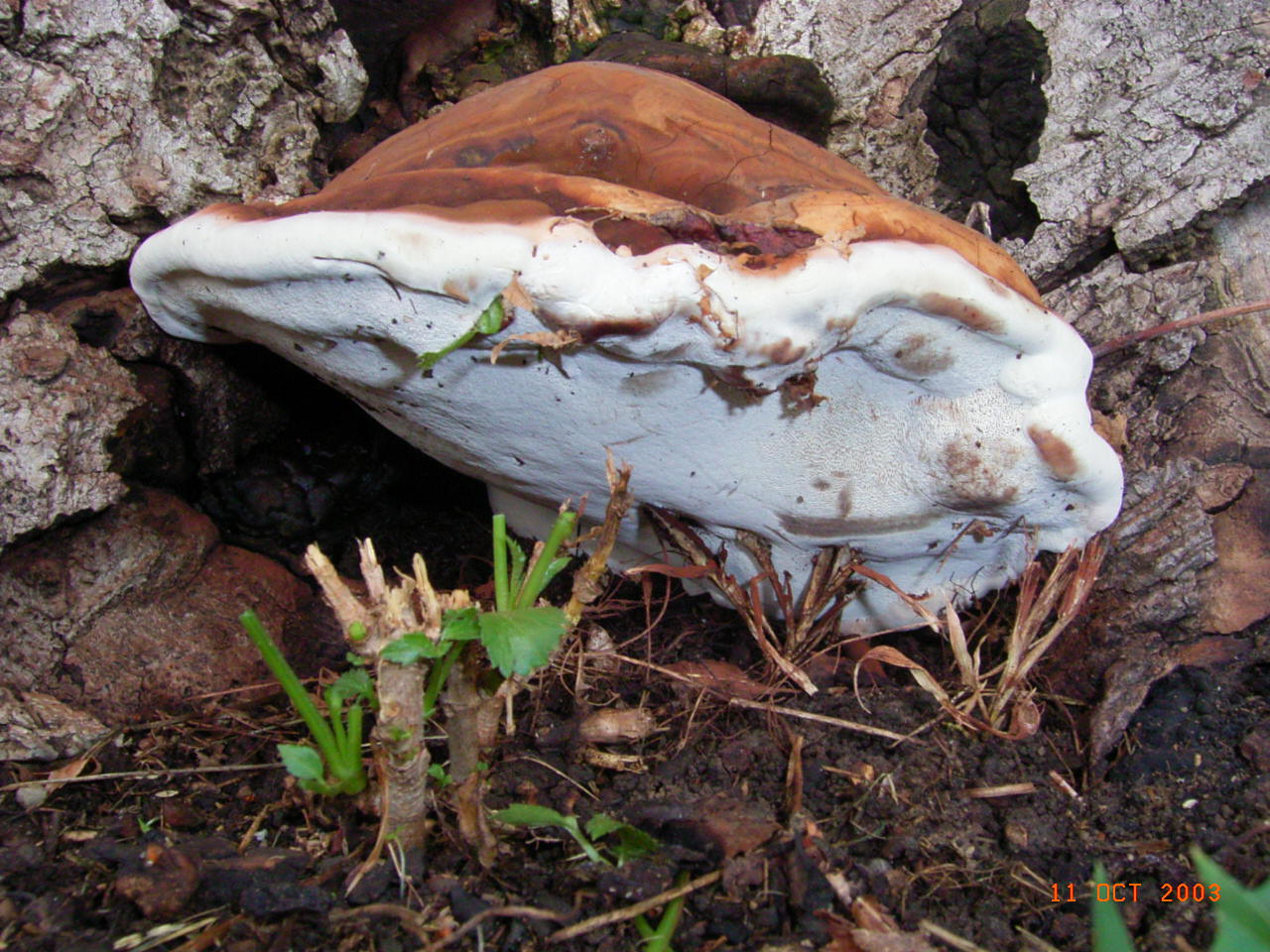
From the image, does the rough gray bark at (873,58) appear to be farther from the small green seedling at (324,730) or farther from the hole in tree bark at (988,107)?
the small green seedling at (324,730)

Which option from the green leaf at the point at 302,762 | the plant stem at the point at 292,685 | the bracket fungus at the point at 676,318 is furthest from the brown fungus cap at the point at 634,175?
the green leaf at the point at 302,762

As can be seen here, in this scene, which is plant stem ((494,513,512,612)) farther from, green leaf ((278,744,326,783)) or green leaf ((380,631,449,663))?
green leaf ((278,744,326,783))

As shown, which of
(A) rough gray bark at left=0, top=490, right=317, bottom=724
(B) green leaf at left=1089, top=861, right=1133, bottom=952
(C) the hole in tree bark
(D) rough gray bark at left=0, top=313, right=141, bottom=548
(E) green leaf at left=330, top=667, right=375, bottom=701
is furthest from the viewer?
(C) the hole in tree bark

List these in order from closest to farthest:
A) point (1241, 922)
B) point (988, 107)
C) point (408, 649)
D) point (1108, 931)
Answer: point (1241, 922), point (1108, 931), point (408, 649), point (988, 107)

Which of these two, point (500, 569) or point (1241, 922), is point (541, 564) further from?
point (1241, 922)

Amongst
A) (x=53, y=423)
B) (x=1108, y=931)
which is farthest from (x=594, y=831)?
(x=53, y=423)

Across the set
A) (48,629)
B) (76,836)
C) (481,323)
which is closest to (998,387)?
(481,323)

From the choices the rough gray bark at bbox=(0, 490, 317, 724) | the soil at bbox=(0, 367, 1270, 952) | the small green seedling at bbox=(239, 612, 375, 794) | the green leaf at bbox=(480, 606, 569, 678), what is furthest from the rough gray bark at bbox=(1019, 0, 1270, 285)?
the rough gray bark at bbox=(0, 490, 317, 724)
